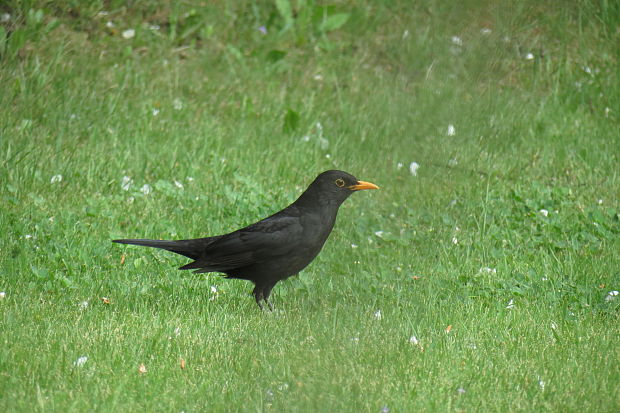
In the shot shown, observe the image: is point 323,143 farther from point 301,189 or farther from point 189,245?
point 189,245

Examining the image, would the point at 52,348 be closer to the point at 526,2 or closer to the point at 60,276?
the point at 60,276

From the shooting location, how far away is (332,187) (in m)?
4.82

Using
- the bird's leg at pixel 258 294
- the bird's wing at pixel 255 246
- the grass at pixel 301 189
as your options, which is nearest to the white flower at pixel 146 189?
the grass at pixel 301 189

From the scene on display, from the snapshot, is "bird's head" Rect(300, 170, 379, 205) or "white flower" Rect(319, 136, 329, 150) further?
"white flower" Rect(319, 136, 329, 150)

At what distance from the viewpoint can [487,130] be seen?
0.97m

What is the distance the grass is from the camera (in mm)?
1013

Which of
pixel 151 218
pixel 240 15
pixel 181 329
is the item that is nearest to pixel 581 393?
pixel 181 329

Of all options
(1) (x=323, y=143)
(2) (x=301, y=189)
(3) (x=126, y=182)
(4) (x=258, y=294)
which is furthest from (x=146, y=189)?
(4) (x=258, y=294)

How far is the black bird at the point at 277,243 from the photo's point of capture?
461cm

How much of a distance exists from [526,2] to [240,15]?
866cm

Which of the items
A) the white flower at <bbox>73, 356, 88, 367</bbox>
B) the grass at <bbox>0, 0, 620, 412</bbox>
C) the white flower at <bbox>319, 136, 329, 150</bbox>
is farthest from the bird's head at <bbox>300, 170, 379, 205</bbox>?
the white flower at <bbox>319, 136, 329, 150</bbox>

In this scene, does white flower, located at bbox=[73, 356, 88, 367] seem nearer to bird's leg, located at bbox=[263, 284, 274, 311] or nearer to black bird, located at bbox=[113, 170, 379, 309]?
black bird, located at bbox=[113, 170, 379, 309]

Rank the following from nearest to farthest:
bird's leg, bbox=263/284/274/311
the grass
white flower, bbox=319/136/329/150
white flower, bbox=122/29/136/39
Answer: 1. the grass
2. bird's leg, bbox=263/284/274/311
3. white flower, bbox=319/136/329/150
4. white flower, bbox=122/29/136/39

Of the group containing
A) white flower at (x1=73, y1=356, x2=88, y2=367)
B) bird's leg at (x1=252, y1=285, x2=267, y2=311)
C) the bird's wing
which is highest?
white flower at (x1=73, y1=356, x2=88, y2=367)
